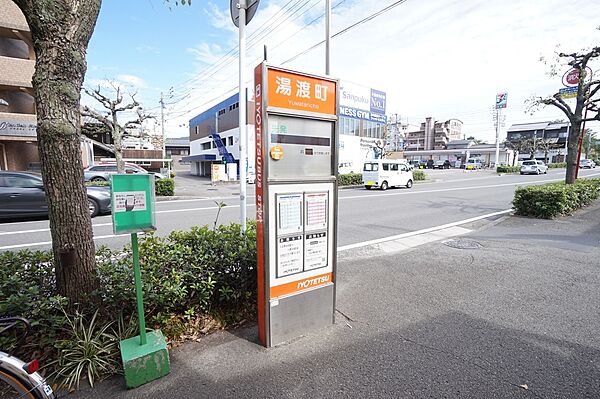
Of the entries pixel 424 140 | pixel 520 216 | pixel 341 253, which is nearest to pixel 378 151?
pixel 520 216

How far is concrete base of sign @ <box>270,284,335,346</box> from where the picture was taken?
267cm

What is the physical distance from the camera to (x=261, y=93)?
241cm

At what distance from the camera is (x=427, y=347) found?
2686 mm

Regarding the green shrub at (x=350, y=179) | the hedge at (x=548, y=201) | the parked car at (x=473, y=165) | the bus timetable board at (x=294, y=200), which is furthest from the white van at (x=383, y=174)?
the parked car at (x=473, y=165)

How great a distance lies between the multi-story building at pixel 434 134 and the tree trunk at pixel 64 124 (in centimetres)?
8748

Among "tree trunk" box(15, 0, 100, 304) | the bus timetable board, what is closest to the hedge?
the bus timetable board

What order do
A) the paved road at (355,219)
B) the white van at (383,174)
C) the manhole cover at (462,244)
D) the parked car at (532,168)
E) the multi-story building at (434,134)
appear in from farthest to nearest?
the multi-story building at (434,134) → the parked car at (532,168) → the white van at (383,174) → the paved road at (355,219) → the manhole cover at (462,244)

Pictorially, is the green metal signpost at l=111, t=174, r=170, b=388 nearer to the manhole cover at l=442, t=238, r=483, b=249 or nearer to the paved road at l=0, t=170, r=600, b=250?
the paved road at l=0, t=170, r=600, b=250

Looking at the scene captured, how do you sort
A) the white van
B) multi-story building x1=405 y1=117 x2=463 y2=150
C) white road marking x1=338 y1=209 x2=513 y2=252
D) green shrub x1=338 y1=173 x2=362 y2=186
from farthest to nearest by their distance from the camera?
multi-story building x1=405 y1=117 x2=463 y2=150 → green shrub x1=338 y1=173 x2=362 y2=186 → the white van → white road marking x1=338 y1=209 x2=513 y2=252

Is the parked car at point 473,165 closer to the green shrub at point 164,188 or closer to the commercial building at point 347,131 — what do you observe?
the commercial building at point 347,131

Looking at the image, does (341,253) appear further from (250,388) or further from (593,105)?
(593,105)

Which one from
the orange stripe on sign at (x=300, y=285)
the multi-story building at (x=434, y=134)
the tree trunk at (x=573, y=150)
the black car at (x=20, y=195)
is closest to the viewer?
the orange stripe on sign at (x=300, y=285)

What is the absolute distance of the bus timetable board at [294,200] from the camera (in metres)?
2.51

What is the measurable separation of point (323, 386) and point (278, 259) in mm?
1040
